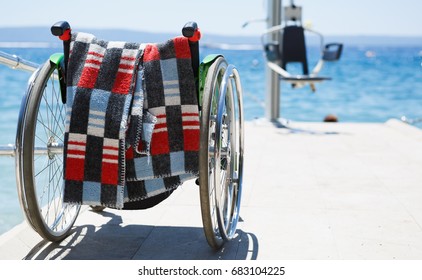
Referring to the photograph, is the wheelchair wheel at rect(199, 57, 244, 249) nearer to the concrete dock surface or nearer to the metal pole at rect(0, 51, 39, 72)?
the concrete dock surface

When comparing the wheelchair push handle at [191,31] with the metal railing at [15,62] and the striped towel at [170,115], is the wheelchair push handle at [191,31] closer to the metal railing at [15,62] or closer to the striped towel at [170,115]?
the striped towel at [170,115]

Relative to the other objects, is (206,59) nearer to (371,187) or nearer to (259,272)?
(259,272)

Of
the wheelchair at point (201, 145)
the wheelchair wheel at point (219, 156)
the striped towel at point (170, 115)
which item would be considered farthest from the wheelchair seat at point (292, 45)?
the striped towel at point (170, 115)

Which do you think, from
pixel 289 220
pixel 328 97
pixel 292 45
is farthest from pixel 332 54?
pixel 328 97

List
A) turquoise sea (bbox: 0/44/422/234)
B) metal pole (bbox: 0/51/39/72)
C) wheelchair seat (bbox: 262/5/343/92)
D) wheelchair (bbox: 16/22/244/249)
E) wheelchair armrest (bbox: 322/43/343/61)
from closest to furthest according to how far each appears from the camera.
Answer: wheelchair (bbox: 16/22/244/249) → metal pole (bbox: 0/51/39/72) → wheelchair seat (bbox: 262/5/343/92) → wheelchair armrest (bbox: 322/43/343/61) → turquoise sea (bbox: 0/44/422/234)

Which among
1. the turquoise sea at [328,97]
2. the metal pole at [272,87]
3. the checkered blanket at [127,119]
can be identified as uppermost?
the checkered blanket at [127,119]

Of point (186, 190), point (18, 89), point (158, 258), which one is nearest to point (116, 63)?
point (158, 258)

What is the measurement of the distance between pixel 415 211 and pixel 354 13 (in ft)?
74.7

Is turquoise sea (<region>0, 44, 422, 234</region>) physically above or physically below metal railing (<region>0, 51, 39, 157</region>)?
below

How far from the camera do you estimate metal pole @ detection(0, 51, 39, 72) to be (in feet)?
8.29

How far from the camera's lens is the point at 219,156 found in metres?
2.26

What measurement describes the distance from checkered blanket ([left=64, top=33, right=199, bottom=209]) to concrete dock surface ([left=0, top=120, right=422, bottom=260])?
0.32 m

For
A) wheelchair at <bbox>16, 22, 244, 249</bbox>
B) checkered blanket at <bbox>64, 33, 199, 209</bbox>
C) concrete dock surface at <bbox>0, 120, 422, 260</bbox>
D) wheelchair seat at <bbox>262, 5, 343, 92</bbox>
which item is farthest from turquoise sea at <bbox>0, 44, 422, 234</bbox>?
checkered blanket at <bbox>64, 33, 199, 209</bbox>

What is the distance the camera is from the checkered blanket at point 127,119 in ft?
7.16
